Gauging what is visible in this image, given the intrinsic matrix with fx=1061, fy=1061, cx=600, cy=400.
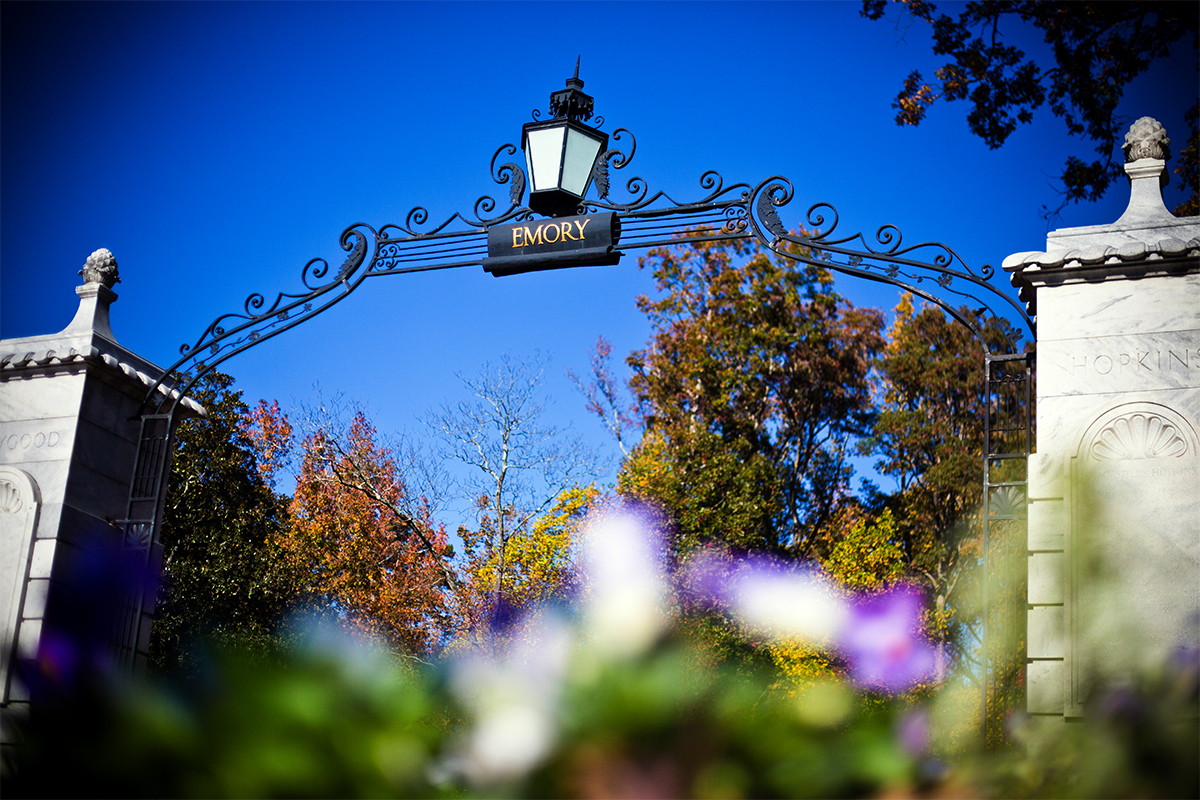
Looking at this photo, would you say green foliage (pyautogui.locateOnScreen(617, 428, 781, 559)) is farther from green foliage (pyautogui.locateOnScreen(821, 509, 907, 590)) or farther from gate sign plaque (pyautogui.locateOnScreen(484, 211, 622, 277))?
gate sign plaque (pyautogui.locateOnScreen(484, 211, 622, 277))

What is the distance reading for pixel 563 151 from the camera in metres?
5.88

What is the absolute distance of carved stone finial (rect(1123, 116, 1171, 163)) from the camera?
5.07m

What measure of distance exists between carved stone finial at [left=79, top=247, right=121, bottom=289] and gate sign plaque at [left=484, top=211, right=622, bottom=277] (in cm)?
238

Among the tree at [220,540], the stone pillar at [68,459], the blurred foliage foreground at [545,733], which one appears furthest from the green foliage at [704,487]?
the blurred foliage foreground at [545,733]

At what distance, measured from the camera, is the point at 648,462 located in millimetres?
19078

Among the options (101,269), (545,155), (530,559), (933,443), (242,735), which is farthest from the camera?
(933,443)

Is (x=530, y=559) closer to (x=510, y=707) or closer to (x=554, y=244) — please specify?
(x=554, y=244)

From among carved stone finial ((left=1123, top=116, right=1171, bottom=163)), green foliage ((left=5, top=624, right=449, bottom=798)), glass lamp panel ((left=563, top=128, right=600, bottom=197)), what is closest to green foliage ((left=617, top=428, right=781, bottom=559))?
glass lamp panel ((left=563, top=128, right=600, bottom=197))

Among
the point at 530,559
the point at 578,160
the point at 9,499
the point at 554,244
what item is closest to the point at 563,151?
the point at 578,160

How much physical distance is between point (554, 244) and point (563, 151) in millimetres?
534

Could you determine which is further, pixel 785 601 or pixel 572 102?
pixel 785 601

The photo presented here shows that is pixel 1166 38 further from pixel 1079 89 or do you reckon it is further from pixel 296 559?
pixel 296 559

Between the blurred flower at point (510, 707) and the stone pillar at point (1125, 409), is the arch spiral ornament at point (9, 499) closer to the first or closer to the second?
the stone pillar at point (1125, 409)

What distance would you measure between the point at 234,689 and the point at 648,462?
1792cm
